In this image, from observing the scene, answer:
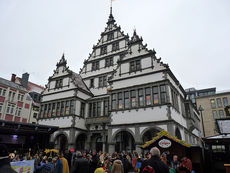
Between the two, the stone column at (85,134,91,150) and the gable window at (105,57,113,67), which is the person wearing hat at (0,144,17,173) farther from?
the gable window at (105,57,113,67)

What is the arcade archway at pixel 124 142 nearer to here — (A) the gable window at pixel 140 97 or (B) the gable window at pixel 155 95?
(A) the gable window at pixel 140 97

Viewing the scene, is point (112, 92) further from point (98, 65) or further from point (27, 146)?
point (27, 146)

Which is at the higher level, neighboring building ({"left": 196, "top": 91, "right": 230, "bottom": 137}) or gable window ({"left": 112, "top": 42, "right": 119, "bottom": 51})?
gable window ({"left": 112, "top": 42, "right": 119, "bottom": 51})

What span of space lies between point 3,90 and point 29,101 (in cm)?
635

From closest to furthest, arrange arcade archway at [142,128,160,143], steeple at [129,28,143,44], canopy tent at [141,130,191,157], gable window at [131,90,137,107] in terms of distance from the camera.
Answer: canopy tent at [141,130,191,157]
arcade archway at [142,128,160,143]
gable window at [131,90,137,107]
steeple at [129,28,143,44]

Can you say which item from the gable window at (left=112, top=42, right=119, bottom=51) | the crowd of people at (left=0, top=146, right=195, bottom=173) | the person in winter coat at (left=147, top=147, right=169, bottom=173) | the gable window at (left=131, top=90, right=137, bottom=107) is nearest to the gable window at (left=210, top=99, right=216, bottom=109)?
the gable window at (left=112, top=42, right=119, bottom=51)

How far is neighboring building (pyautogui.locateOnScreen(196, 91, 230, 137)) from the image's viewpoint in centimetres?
5347

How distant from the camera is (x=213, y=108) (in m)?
55.0

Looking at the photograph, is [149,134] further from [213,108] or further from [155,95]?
[213,108]

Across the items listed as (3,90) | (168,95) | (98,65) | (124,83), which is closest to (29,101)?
(3,90)

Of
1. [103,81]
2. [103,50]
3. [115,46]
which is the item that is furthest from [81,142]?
[115,46]

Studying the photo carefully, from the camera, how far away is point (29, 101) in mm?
40406

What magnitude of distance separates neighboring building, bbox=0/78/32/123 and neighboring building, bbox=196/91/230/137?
164ft

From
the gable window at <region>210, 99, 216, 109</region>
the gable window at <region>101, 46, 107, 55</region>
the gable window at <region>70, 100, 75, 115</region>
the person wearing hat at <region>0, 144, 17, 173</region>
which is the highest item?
the gable window at <region>101, 46, 107, 55</region>
